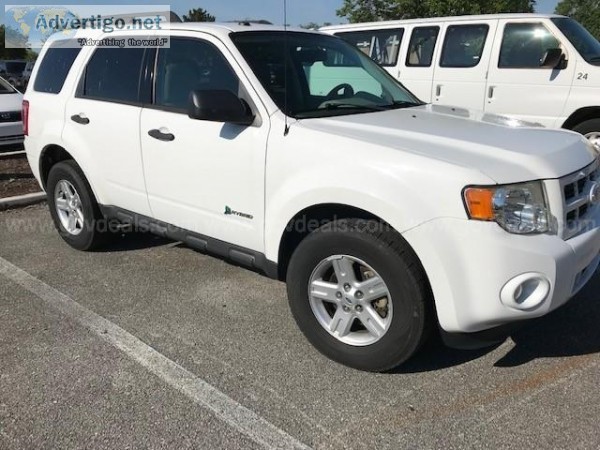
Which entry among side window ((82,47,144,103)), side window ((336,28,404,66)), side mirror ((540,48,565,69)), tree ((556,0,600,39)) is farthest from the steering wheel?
tree ((556,0,600,39))

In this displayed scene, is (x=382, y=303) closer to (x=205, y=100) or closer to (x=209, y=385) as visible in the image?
(x=209, y=385)

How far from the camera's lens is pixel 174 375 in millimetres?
3082

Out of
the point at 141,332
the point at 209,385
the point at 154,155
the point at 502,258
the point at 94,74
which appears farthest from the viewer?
the point at 94,74

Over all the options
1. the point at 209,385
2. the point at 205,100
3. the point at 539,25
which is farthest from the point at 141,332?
the point at 539,25

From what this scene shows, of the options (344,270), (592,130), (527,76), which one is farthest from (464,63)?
(344,270)

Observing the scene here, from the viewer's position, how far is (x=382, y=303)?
3018 mm

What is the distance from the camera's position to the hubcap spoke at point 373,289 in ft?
9.52

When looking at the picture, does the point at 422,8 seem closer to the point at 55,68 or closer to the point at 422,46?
the point at 422,46

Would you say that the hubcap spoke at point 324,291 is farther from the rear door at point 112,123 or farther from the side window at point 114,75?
the side window at point 114,75

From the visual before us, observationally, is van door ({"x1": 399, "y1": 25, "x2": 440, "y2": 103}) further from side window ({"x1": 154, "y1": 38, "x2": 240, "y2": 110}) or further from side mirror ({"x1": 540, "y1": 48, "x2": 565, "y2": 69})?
side window ({"x1": 154, "y1": 38, "x2": 240, "y2": 110})

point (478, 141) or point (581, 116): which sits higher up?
point (478, 141)

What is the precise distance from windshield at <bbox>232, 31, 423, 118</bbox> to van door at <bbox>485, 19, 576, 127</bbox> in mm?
3794

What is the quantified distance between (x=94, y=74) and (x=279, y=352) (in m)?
2.76

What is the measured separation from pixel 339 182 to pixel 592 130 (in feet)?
18.0
